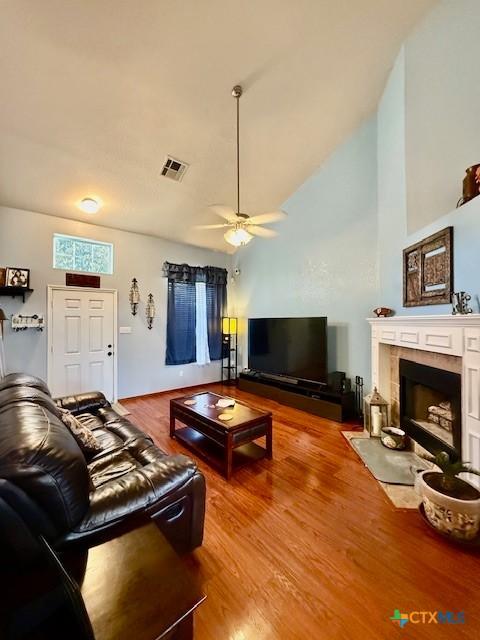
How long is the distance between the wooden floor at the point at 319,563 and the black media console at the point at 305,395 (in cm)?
119

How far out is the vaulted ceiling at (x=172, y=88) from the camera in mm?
2057

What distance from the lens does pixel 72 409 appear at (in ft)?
8.67

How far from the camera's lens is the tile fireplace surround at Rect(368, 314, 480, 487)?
179cm

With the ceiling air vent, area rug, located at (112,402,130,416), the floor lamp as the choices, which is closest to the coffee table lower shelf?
area rug, located at (112,402,130,416)

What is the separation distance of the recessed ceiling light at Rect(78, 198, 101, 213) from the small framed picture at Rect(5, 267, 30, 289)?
3.84 ft

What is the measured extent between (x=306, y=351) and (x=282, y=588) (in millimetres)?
2875

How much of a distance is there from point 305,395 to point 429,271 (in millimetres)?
2357

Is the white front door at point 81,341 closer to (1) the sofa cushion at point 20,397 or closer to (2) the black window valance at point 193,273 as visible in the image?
(2) the black window valance at point 193,273

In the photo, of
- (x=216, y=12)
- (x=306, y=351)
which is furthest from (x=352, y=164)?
(x=306, y=351)

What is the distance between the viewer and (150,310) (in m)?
4.76

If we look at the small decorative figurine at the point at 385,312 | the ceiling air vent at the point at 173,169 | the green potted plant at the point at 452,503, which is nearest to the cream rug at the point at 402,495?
the green potted plant at the point at 452,503

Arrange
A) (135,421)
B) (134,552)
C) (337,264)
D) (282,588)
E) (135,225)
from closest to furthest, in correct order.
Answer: (134,552), (282,588), (135,421), (337,264), (135,225)

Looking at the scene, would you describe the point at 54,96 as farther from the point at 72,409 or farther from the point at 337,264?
the point at 337,264

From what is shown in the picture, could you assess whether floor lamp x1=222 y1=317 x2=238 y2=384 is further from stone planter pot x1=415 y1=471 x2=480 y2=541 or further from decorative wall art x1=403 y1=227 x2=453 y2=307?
stone planter pot x1=415 y1=471 x2=480 y2=541
